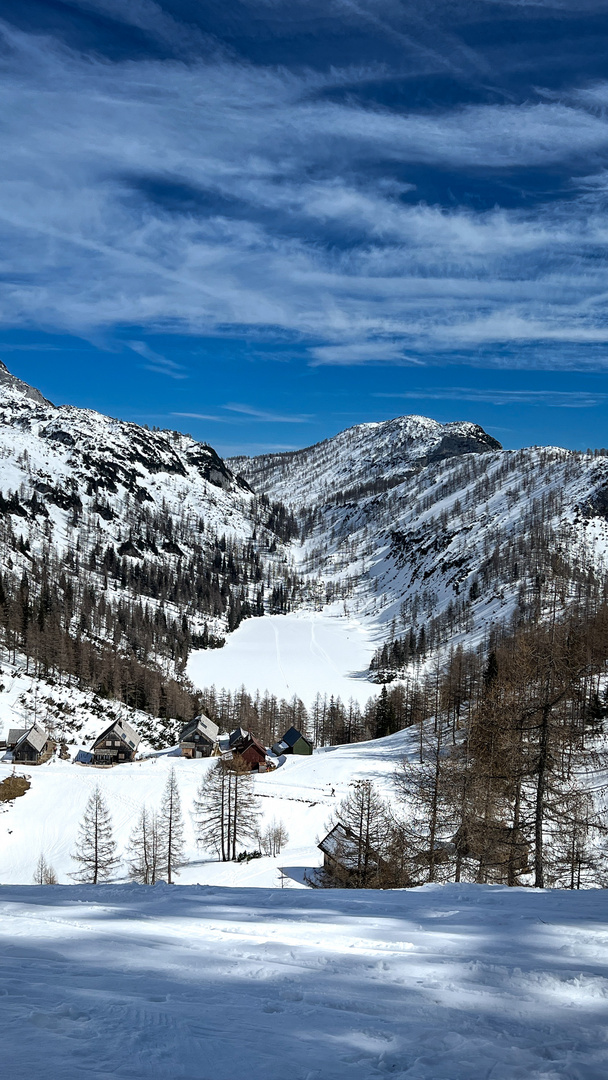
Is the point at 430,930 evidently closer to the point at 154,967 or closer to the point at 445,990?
the point at 445,990

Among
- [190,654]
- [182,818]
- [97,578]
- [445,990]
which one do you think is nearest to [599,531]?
[190,654]

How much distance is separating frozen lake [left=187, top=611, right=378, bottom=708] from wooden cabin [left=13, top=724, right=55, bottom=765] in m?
53.6

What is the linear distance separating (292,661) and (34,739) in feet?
284

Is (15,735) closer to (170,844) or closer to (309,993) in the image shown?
(170,844)

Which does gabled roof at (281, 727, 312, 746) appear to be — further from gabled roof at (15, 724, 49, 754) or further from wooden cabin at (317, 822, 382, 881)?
wooden cabin at (317, 822, 382, 881)

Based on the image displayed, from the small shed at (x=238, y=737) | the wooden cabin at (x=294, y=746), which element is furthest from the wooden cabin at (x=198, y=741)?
the wooden cabin at (x=294, y=746)

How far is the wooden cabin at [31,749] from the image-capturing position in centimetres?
5766

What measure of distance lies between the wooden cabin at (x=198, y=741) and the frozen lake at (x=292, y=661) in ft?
119

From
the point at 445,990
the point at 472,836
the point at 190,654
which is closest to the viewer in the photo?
the point at 445,990

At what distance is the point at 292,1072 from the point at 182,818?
4351 centimetres

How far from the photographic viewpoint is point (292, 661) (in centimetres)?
14150

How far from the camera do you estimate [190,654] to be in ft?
469

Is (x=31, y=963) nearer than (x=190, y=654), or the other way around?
(x=31, y=963)

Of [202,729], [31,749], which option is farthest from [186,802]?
[202,729]
